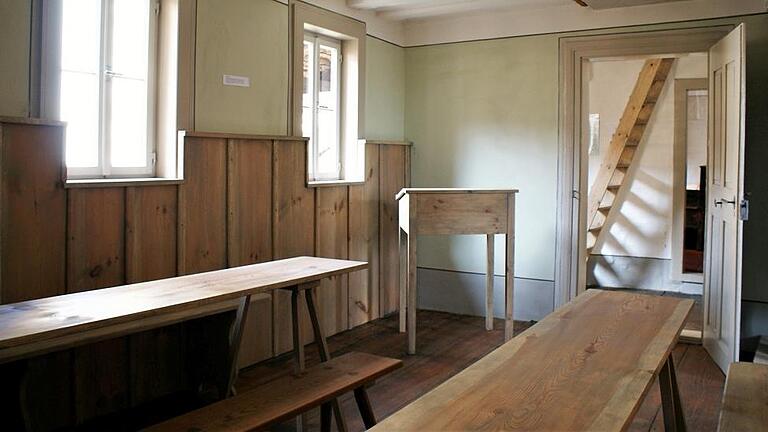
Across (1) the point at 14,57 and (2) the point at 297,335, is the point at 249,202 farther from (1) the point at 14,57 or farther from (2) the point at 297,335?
(1) the point at 14,57

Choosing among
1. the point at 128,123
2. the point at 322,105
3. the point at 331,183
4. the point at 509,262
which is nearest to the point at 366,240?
the point at 331,183

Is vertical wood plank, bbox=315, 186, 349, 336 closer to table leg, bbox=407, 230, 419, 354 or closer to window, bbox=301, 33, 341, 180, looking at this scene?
window, bbox=301, 33, 341, 180

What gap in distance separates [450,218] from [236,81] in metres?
1.66

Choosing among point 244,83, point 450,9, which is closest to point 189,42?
point 244,83

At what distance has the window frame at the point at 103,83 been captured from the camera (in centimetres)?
305

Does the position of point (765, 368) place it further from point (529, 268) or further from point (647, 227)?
point (647, 227)

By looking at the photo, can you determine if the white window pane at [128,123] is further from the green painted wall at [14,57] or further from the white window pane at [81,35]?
the green painted wall at [14,57]

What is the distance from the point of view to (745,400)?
7.63 feet

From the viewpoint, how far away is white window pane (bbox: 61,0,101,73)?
3.27 metres

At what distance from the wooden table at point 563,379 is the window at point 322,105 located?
282 cm

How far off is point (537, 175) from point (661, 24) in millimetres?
1441

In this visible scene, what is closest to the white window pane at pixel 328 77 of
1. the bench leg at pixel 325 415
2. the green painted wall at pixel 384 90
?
the green painted wall at pixel 384 90

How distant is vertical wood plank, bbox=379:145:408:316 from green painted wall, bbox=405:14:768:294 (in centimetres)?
29

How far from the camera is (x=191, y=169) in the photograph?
12.5ft
